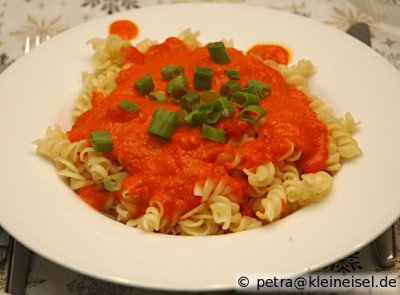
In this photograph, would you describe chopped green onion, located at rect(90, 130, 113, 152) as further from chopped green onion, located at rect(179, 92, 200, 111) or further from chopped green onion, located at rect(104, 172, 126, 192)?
chopped green onion, located at rect(179, 92, 200, 111)

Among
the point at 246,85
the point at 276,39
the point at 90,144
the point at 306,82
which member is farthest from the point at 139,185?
the point at 276,39

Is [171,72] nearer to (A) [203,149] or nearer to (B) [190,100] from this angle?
(B) [190,100]

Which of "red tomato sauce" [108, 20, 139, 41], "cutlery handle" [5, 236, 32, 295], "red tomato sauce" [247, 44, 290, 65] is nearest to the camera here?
"cutlery handle" [5, 236, 32, 295]

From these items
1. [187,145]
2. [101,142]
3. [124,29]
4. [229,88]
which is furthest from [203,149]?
[124,29]

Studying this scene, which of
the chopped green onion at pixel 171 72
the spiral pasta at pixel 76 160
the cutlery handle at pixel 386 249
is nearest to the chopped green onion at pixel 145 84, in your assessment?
the chopped green onion at pixel 171 72

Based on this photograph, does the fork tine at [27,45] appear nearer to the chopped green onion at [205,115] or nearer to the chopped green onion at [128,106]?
the chopped green onion at [128,106]

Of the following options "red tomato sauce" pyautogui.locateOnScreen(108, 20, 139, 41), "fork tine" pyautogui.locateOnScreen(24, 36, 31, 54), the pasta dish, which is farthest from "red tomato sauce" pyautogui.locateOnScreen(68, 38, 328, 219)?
"fork tine" pyautogui.locateOnScreen(24, 36, 31, 54)
